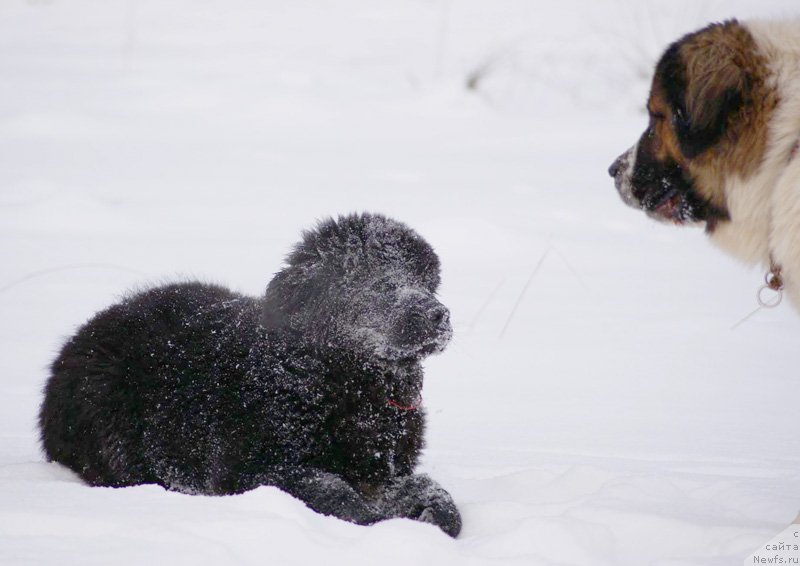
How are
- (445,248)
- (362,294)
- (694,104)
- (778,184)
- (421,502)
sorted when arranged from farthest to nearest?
(445,248) → (362,294) → (421,502) → (694,104) → (778,184)

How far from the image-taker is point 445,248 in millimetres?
7406

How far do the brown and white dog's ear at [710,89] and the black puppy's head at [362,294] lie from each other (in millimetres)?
1125

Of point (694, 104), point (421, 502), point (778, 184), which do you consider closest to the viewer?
point (778, 184)

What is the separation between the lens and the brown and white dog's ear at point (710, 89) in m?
2.95

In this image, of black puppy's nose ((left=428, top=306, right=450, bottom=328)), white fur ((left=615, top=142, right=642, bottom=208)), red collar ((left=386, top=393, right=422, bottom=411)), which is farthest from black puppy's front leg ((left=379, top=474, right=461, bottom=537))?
white fur ((left=615, top=142, right=642, bottom=208))

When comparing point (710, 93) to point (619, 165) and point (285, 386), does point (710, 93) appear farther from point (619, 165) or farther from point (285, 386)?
point (285, 386)

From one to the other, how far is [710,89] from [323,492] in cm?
192

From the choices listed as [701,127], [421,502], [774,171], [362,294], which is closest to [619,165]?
[701,127]

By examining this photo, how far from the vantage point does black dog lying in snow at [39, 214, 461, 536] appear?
328 cm

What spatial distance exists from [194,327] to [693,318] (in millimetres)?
3894

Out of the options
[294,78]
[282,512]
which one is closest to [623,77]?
[294,78]

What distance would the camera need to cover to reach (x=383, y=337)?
338cm

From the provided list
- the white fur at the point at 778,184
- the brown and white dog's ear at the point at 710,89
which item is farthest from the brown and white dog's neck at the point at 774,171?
the brown and white dog's ear at the point at 710,89

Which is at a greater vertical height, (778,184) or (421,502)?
(778,184)
